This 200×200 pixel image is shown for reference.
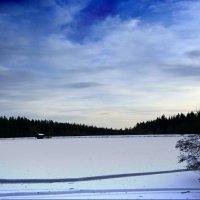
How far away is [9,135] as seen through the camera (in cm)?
13825

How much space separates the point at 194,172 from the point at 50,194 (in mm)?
10084

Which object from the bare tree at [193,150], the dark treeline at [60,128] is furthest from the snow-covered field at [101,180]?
the dark treeline at [60,128]

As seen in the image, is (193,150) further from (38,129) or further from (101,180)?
(38,129)

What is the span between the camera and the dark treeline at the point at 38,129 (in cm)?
14025

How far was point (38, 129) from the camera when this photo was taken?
151875 millimetres

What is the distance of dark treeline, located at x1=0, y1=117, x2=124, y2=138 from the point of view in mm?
140250

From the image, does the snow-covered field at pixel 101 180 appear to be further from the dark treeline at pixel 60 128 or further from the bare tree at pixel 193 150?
the dark treeline at pixel 60 128

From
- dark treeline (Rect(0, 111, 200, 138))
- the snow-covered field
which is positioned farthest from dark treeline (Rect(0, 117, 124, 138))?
the snow-covered field

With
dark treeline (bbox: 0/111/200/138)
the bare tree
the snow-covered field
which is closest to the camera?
the snow-covered field

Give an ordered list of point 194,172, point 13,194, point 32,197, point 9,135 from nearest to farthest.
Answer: point 32,197 → point 13,194 → point 194,172 → point 9,135

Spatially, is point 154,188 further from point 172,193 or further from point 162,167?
point 162,167

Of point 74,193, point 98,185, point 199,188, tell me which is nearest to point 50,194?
point 74,193

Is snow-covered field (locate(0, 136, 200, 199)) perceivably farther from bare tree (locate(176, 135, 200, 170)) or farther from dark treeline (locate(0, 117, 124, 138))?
dark treeline (locate(0, 117, 124, 138))

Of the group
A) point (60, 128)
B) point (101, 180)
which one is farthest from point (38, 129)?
point (101, 180)
